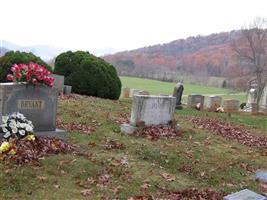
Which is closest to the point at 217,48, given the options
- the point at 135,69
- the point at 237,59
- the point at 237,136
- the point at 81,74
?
the point at 135,69

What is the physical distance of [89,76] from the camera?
1914 cm

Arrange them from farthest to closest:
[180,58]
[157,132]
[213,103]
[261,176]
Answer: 1. [180,58]
2. [213,103]
3. [157,132]
4. [261,176]

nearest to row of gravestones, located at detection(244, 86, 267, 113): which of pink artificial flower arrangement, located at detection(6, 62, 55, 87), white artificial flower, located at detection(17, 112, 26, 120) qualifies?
pink artificial flower arrangement, located at detection(6, 62, 55, 87)

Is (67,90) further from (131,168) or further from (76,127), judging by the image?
(131,168)

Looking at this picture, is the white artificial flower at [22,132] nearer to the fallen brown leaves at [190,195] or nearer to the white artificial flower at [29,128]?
the white artificial flower at [29,128]

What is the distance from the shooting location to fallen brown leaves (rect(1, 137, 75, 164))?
7.38 m

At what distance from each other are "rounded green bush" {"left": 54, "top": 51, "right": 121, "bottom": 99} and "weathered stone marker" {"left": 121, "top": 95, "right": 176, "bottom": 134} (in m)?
7.42

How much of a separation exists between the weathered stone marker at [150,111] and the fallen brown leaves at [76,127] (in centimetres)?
92

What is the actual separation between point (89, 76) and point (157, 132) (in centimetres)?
842

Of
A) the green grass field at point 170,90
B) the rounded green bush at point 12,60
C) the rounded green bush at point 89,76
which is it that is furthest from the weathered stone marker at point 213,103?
the green grass field at point 170,90

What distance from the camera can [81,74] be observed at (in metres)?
19.2

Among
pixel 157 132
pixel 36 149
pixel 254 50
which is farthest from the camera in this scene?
pixel 254 50

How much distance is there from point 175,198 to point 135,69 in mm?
75679

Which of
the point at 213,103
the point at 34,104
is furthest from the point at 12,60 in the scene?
the point at 213,103
